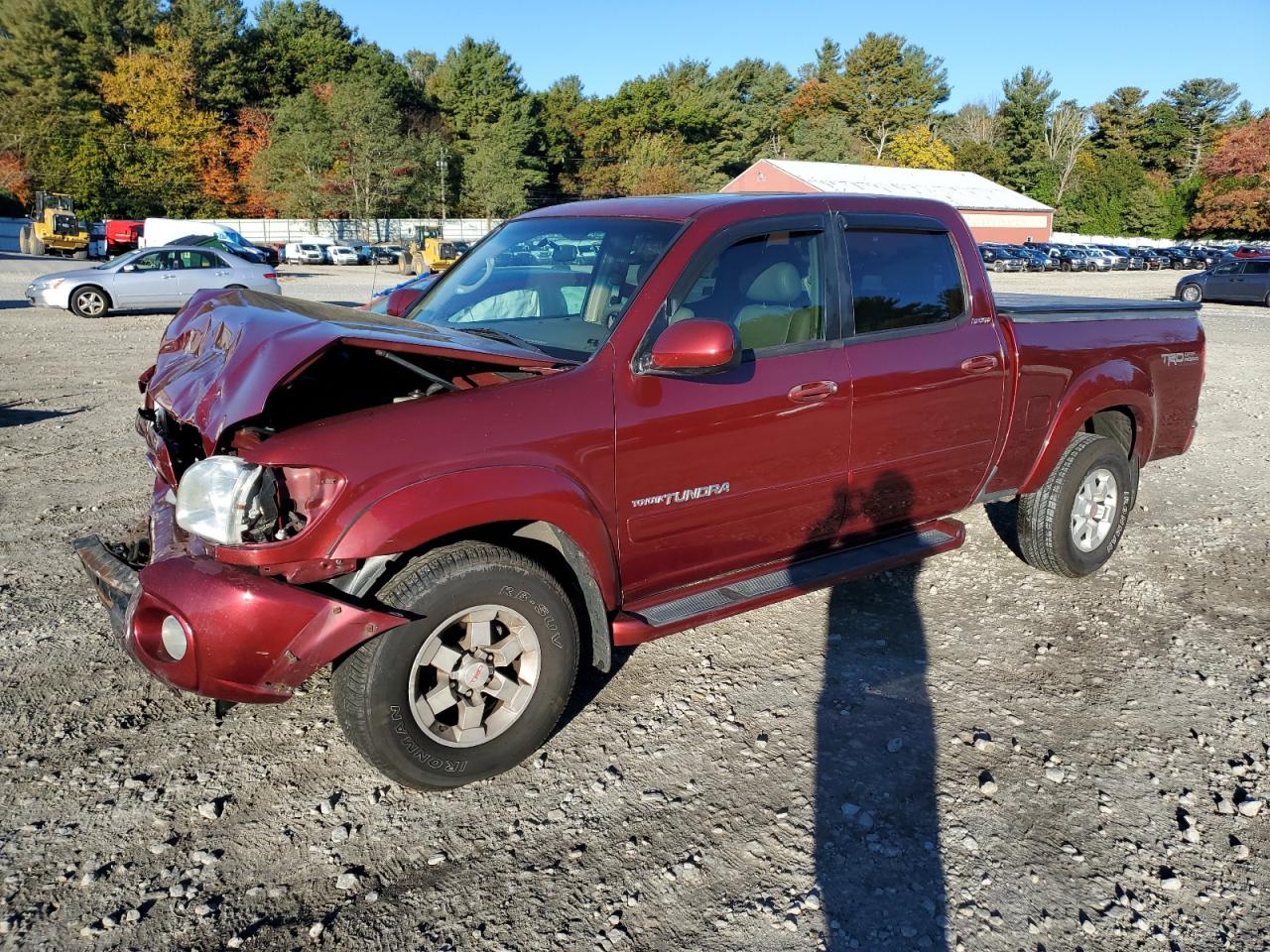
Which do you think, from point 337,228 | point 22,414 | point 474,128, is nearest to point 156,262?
point 22,414

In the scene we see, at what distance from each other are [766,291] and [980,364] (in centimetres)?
127

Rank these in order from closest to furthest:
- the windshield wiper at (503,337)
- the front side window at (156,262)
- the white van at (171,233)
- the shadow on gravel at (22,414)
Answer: the windshield wiper at (503,337)
the shadow on gravel at (22,414)
the front side window at (156,262)
the white van at (171,233)

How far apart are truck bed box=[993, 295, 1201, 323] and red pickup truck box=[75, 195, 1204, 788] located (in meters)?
0.03

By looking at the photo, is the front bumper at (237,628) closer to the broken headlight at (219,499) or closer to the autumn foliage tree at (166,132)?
the broken headlight at (219,499)

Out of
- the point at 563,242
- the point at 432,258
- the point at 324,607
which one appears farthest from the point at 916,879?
the point at 432,258

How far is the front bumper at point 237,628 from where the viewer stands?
2799 mm

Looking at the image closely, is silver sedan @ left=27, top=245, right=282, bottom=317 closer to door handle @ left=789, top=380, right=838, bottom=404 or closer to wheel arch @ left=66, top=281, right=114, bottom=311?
wheel arch @ left=66, top=281, right=114, bottom=311

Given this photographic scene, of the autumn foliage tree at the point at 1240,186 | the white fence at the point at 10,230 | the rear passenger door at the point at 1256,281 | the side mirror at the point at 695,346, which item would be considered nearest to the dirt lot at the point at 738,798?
the side mirror at the point at 695,346

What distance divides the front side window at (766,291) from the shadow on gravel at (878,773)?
86 cm

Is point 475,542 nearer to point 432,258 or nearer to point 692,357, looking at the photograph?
point 692,357

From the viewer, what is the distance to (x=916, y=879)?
2867 millimetres

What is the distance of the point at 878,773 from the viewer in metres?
3.44

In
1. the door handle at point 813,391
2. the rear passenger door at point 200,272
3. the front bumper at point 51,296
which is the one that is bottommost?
the door handle at point 813,391

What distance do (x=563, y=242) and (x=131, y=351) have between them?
11.9 metres
